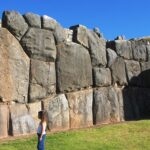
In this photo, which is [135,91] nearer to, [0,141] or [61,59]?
[61,59]

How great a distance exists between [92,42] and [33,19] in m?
2.88

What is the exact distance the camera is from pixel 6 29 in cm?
1612

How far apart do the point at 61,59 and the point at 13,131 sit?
3.27m

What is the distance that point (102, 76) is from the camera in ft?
62.5

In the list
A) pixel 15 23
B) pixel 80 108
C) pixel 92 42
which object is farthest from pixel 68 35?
pixel 80 108

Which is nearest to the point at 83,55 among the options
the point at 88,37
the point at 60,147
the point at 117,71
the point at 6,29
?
the point at 88,37

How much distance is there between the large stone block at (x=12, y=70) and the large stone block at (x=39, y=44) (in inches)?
11.2

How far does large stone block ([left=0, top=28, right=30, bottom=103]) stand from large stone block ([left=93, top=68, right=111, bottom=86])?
3248 mm

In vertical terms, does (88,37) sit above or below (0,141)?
above

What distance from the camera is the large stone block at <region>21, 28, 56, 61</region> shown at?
16625mm

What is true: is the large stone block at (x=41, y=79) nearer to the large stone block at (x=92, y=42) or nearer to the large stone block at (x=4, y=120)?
the large stone block at (x=4, y=120)

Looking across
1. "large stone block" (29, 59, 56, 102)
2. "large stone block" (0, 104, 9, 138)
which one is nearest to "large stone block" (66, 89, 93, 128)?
"large stone block" (29, 59, 56, 102)

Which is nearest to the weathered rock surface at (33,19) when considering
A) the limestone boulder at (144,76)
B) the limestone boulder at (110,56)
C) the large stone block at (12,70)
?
the large stone block at (12,70)

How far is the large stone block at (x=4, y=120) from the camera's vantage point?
614 inches
